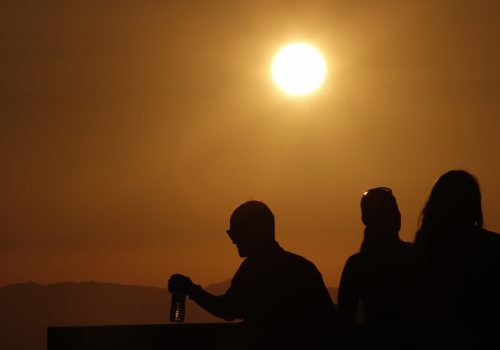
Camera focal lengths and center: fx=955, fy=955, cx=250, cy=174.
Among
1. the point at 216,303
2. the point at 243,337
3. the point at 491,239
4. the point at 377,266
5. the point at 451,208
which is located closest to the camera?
the point at 243,337

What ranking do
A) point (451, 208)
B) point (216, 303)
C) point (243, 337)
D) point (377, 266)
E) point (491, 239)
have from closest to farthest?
1. point (243, 337)
2. point (491, 239)
3. point (451, 208)
4. point (216, 303)
5. point (377, 266)

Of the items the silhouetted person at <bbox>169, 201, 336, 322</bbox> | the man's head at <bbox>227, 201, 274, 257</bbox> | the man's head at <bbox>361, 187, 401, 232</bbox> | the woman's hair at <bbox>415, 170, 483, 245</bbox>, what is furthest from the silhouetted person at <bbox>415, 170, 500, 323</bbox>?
the man's head at <bbox>227, 201, 274, 257</bbox>

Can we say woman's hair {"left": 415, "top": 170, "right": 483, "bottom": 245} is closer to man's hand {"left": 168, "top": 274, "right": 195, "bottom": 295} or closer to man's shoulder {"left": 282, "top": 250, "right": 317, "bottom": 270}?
man's shoulder {"left": 282, "top": 250, "right": 317, "bottom": 270}

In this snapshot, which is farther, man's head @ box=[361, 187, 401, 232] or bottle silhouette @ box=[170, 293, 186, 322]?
man's head @ box=[361, 187, 401, 232]

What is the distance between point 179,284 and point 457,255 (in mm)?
1412

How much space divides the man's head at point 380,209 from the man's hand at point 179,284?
3.64ft

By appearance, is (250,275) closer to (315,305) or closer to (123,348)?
(315,305)

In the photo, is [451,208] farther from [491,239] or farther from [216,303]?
[216,303]

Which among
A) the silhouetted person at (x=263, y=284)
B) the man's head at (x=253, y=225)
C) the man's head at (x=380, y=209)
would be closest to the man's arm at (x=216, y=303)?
the silhouetted person at (x=263, y=284)

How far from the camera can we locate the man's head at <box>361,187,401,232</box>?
17.4 feet

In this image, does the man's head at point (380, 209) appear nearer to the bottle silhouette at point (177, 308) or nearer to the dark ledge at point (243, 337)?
the bottle silhouette at point (177, 308)

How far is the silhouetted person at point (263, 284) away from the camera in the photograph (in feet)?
15.9

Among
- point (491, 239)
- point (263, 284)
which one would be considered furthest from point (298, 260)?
point (491, 239)

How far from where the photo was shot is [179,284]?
4.90m
